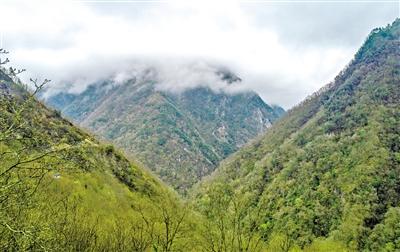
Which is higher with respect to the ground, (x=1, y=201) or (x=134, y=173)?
(x=134, y=173)

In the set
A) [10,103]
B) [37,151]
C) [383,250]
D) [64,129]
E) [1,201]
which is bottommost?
[383,250]

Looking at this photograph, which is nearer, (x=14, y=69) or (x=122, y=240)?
(x=14, y=69)

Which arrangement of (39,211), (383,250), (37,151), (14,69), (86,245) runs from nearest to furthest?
1. (14,69)
2. (37,151)
3. (39,211)
4. (86,245)
5. (383,250)

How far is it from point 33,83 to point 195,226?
185 feet

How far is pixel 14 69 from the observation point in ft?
47.9

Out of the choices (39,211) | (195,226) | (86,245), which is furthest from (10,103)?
(195,226)

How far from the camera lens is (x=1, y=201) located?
50.9ft

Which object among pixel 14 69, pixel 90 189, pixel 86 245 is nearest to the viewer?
pixel 14 69

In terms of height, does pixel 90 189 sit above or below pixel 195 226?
above

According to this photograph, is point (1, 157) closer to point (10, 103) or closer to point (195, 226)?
point (10, 103)

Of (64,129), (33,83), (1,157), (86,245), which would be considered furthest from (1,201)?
(64,129)

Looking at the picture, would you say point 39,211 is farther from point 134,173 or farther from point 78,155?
point 134,173

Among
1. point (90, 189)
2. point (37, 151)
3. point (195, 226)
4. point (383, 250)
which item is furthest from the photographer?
point (383, 250)

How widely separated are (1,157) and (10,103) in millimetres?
1937
